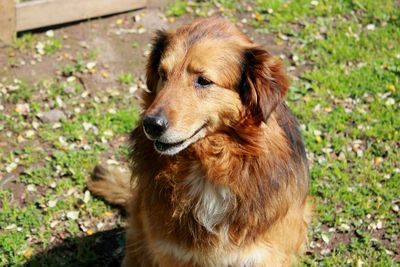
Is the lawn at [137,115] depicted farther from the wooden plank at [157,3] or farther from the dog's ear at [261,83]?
the dog's ear at [261,83]

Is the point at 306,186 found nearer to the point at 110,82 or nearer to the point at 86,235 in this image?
the point at 86,235

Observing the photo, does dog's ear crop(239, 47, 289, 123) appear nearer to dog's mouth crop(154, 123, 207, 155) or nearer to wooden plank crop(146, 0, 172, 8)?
dog's mouth crop(154, 123, 207, 155)

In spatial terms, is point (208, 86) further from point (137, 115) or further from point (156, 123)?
point (137, 115)

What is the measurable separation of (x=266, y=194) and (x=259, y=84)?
0.68m

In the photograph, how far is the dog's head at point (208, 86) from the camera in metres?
3.50

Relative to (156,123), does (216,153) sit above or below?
below

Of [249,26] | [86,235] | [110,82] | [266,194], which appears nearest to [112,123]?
[110,82]

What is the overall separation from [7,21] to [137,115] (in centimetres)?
179

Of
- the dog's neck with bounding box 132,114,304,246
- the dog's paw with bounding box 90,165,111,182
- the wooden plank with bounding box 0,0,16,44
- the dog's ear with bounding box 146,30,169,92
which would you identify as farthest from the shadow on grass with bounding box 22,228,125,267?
the wooden plank with bounding box 0,0,16,44

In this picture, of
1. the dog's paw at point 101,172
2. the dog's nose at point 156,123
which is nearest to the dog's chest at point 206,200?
the dog's nose at point 156,123

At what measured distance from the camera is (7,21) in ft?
21.5

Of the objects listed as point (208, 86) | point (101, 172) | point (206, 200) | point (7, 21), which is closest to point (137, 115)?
point (101, 172)

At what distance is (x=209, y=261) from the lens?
13.0 ft

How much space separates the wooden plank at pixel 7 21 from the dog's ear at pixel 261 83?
3.69m
